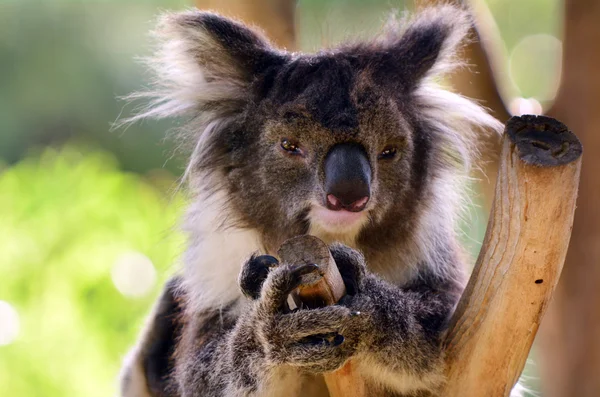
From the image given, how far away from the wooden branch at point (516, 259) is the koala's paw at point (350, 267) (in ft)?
1.20

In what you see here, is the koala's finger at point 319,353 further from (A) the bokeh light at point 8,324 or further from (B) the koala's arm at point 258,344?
(A) the bokeh light at point 8,324

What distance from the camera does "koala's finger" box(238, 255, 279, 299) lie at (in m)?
2.53

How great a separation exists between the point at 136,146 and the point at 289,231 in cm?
1131

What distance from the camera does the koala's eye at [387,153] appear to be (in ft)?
9.74

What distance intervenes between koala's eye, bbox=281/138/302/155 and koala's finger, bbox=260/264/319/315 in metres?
0.67

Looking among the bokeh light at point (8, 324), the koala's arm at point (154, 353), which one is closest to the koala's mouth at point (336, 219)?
the koala's arm at point (154, 353)

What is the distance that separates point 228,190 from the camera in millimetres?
3240

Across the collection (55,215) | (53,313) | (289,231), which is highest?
(289,231)

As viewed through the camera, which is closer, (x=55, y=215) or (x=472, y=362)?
(x=472, y=362)

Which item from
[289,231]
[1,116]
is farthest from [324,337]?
[1,116]

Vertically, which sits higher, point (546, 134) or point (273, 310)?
point (546, 134)

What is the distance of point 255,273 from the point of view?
8.35 ft

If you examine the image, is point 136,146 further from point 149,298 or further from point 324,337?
point 324,337

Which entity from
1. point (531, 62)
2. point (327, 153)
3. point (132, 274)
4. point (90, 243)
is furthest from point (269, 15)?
point (531, 62)
